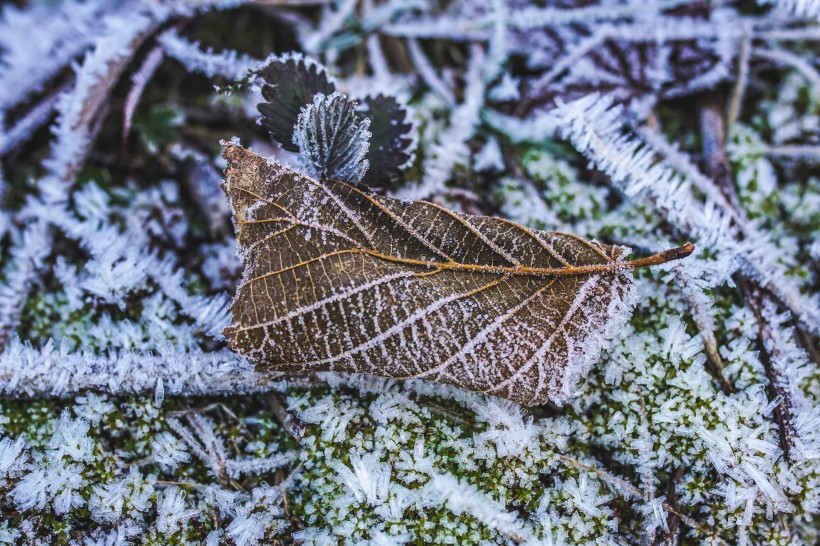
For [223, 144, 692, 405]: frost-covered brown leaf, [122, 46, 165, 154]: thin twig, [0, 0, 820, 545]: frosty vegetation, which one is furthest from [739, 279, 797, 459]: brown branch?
[122, 46, 165, 154]: thin twig

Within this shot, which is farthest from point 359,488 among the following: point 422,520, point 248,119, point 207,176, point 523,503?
point 248,119

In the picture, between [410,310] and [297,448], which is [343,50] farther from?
[297,448]

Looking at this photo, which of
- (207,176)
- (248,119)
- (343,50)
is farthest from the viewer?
(343,50)

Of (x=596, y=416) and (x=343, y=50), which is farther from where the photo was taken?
(x=343, y=50)

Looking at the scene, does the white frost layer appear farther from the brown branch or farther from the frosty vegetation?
the brown branch

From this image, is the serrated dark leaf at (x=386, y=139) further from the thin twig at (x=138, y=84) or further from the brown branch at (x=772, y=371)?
the brown branch at (x=772, y=371)
